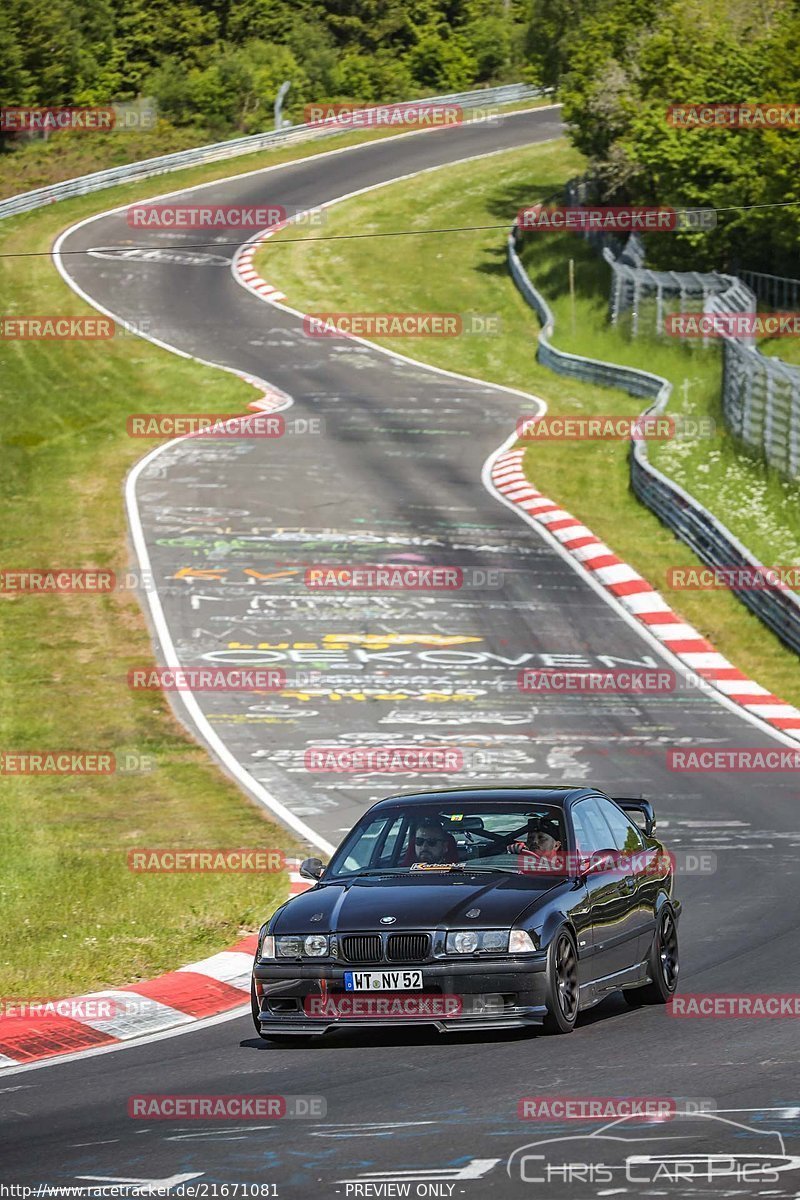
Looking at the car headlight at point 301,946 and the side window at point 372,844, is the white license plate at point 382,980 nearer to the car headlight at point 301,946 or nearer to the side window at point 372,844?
the car headlight at point 301,946

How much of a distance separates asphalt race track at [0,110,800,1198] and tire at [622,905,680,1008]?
28cm

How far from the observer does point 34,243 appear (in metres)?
58.4

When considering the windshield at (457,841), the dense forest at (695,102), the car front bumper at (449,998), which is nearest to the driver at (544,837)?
the windshield at (457,841)

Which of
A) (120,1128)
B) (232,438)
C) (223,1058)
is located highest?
(120,1128)

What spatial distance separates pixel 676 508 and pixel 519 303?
23916 mm

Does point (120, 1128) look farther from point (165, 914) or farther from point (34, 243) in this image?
point (34, 243)

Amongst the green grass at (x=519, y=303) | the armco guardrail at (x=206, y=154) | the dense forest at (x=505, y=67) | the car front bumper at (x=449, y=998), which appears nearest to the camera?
the car front bumper at (x=449, y=998)

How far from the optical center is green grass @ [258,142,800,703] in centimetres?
3003

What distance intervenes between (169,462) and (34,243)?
2406 centimetres

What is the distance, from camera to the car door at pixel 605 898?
10523mm

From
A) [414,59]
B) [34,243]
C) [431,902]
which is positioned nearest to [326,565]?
[431,902]

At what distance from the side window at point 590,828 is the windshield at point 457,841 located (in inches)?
6.8

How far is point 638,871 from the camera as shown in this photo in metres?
11.5

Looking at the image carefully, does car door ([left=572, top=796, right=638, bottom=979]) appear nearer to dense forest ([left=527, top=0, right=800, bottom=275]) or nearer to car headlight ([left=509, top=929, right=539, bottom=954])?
car headlight ([left=509, top=929, right=539, bottom=954])
